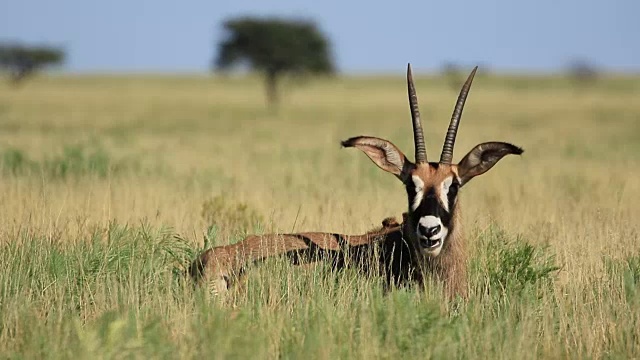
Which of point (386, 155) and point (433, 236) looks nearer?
point (433, 236)

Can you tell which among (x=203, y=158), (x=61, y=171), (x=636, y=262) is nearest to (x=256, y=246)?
(x=636, y=262)

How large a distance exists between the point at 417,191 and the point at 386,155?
452 millimetres

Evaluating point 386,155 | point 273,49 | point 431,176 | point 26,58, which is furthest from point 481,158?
point 26,58

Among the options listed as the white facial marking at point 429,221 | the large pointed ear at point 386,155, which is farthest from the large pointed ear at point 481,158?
the white facial marking at point 429,221

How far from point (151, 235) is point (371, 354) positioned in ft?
11.5

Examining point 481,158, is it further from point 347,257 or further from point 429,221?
point 347,257

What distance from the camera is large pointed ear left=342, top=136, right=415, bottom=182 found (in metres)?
7.11

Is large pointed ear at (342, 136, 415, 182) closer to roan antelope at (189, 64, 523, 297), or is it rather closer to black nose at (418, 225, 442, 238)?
roan antelope at (189, 64, 523, 297)

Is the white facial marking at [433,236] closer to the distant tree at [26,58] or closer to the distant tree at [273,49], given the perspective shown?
the distant tree at [273,49]

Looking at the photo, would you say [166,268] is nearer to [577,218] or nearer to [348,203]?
[348,203]

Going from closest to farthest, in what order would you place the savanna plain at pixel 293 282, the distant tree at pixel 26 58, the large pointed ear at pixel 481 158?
the savanna plain at pixel 293 282
the large pointed ear at pixel 481 158
the distant tree at pixel 26 58

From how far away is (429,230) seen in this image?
21.6ft

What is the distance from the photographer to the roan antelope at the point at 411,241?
6895 mm

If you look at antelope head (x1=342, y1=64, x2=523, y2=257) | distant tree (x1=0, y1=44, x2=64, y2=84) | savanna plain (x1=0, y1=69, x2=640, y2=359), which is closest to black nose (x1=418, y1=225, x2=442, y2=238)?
antelope head (x1=342, y1=64, x2=523, y2=257)
